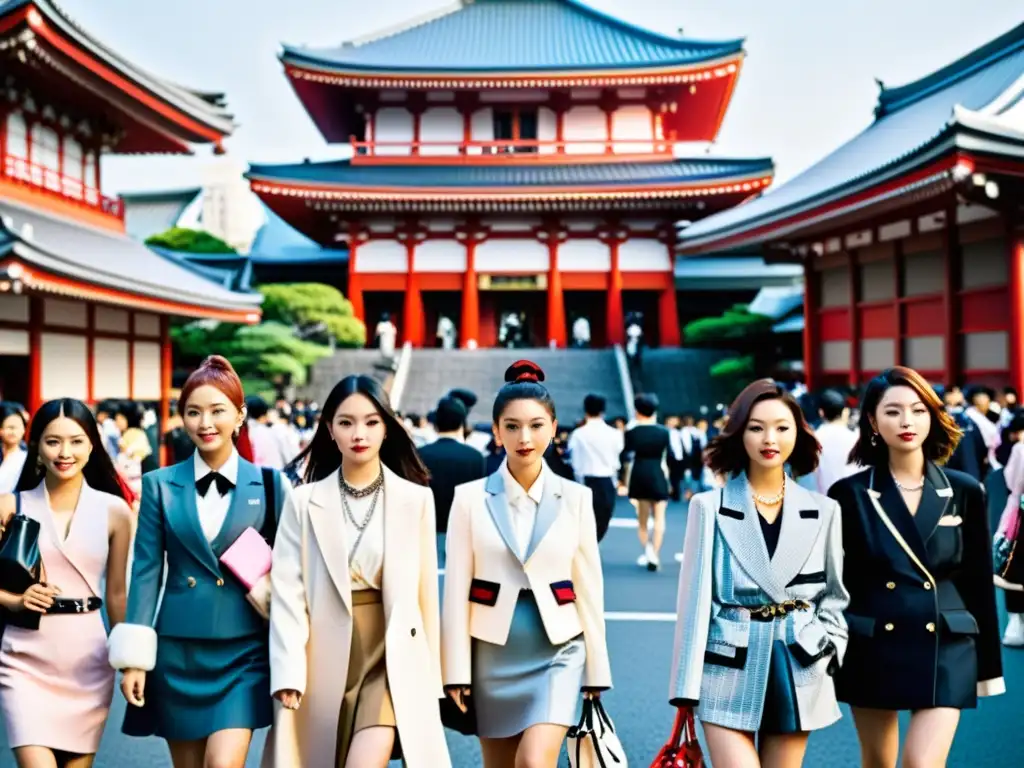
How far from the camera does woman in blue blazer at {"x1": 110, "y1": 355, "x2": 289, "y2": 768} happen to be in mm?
2865

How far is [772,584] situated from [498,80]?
888 inches

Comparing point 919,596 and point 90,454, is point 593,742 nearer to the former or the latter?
point 919,596

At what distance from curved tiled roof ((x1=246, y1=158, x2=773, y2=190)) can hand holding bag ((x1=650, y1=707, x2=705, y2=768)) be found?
2019cm

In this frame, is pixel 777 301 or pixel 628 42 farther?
pixel 628 42

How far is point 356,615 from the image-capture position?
2.95 metres

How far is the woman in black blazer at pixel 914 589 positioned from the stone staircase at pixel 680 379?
→ 1645 centimetres

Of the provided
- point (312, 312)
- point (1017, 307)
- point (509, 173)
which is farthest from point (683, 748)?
point (509, 173)

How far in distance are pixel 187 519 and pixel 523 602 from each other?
3.59ft

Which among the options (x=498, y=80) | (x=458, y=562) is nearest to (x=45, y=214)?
(x=498, y=80)

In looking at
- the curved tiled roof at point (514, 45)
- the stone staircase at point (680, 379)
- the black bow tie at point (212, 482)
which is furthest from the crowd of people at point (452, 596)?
the curved tiled roof at point (514, 45)

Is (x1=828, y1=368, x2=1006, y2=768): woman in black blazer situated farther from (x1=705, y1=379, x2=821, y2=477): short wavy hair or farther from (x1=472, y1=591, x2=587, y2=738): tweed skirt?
(x1=472, y1=591, x2=587, y2=738): tweed skirt

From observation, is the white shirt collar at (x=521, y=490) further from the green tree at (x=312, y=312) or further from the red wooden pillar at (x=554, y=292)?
the red wooden pillar at (x=554, y=292)

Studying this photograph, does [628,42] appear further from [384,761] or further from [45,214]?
[384,761]

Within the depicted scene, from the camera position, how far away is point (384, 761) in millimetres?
2883
